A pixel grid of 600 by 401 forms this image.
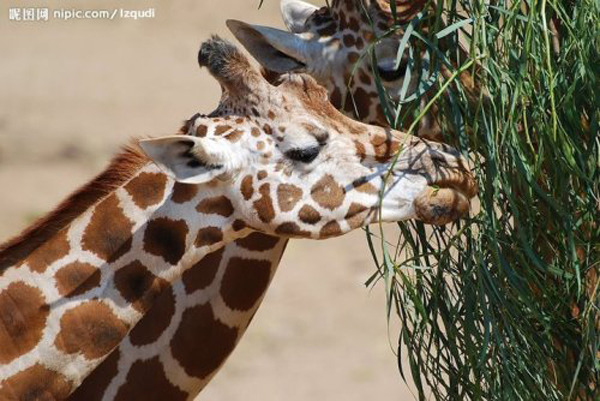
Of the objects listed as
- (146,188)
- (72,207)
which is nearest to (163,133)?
(72,207)

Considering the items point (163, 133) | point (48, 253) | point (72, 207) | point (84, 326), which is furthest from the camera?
point (163, 133)

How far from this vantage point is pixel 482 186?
475 centimetres

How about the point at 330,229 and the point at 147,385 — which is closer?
the point at 330,229

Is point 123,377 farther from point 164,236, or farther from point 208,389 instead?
point 208,389

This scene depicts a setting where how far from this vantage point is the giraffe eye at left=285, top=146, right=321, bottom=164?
4730mm

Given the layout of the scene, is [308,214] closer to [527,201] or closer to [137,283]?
[137,283]

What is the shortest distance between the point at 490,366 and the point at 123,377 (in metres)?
1.48

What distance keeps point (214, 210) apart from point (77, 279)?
1.78 ft

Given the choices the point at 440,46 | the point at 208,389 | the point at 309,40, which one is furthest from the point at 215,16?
the point at 440,46

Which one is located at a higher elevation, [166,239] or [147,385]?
[166,239]

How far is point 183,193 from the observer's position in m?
4.79

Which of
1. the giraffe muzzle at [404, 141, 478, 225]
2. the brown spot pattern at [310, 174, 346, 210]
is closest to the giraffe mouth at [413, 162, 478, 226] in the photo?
the giraffe muzzle at [404, 141, 478, 225]

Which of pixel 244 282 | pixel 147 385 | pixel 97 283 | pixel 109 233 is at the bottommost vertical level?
pixel 147 385

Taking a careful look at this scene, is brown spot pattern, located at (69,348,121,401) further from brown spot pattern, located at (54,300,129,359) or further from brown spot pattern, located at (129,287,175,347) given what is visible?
brown spot pattern, located at (54,300,129,359)
